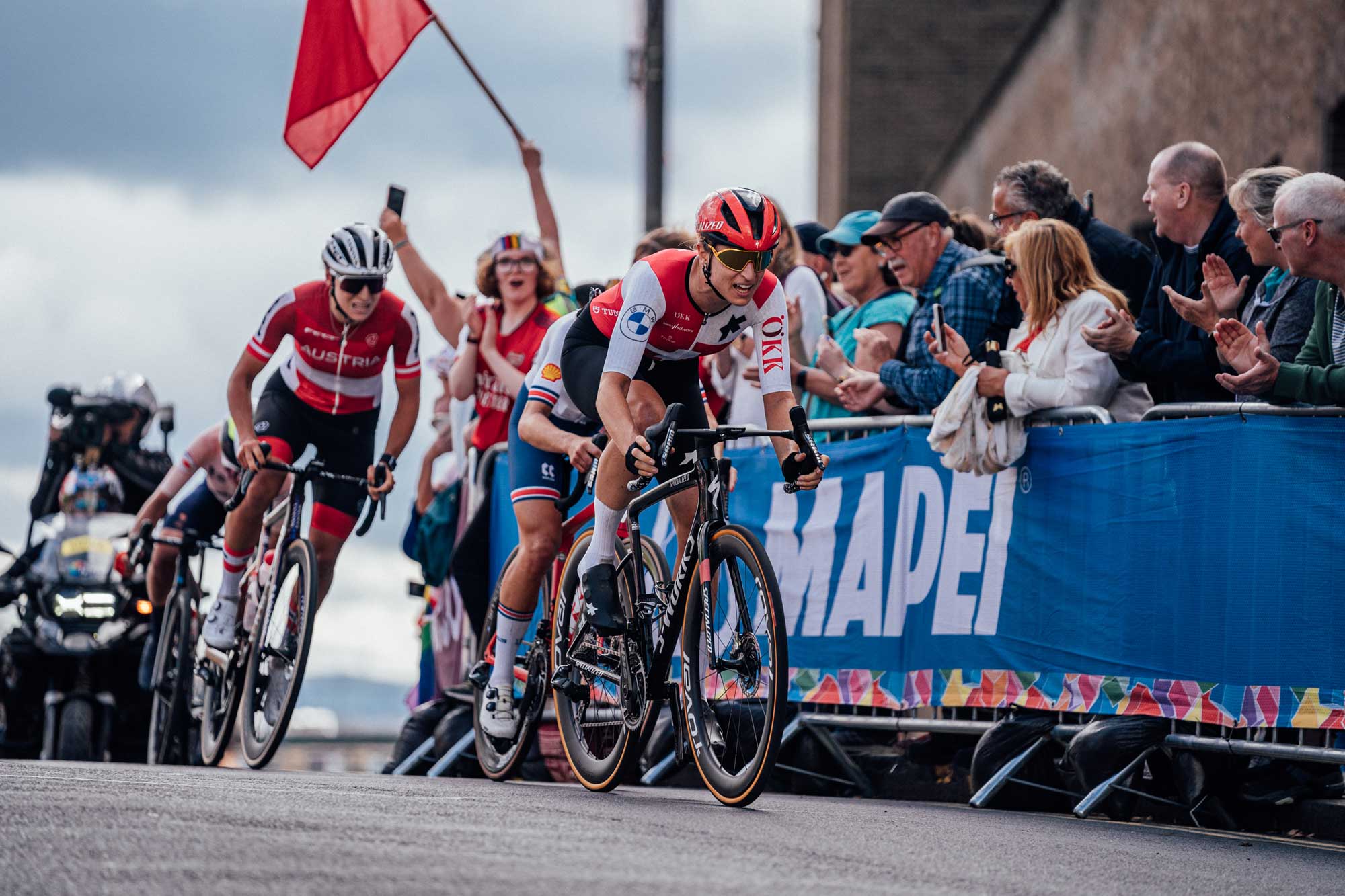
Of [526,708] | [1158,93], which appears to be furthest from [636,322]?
[1158,93]

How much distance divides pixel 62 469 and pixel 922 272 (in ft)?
24.1

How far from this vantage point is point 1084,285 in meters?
8.12

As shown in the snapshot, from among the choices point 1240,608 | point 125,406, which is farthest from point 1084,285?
point 125,406

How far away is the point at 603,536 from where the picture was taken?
6957 mm

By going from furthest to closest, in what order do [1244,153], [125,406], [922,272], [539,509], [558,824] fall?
[1244,153] → [125,406] → [922,272] → [539,509] → [558,824]

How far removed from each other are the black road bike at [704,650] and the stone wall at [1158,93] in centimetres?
918

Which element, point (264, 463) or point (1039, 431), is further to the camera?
point (264, 463)

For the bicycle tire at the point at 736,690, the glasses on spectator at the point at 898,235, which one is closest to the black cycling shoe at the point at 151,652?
the glasses on spectator at the point at 898,235

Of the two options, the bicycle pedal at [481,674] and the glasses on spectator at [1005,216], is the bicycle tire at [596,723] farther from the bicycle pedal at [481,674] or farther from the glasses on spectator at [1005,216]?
the glasses on spectator at [1005,216]

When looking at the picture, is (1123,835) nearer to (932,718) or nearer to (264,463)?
(932,718)

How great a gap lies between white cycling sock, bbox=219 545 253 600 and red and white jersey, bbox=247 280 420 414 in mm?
931

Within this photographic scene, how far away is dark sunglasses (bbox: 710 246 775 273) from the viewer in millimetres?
6387

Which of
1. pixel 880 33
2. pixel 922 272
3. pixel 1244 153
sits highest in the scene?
pixel 880 33

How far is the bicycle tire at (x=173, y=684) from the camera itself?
1027cm
